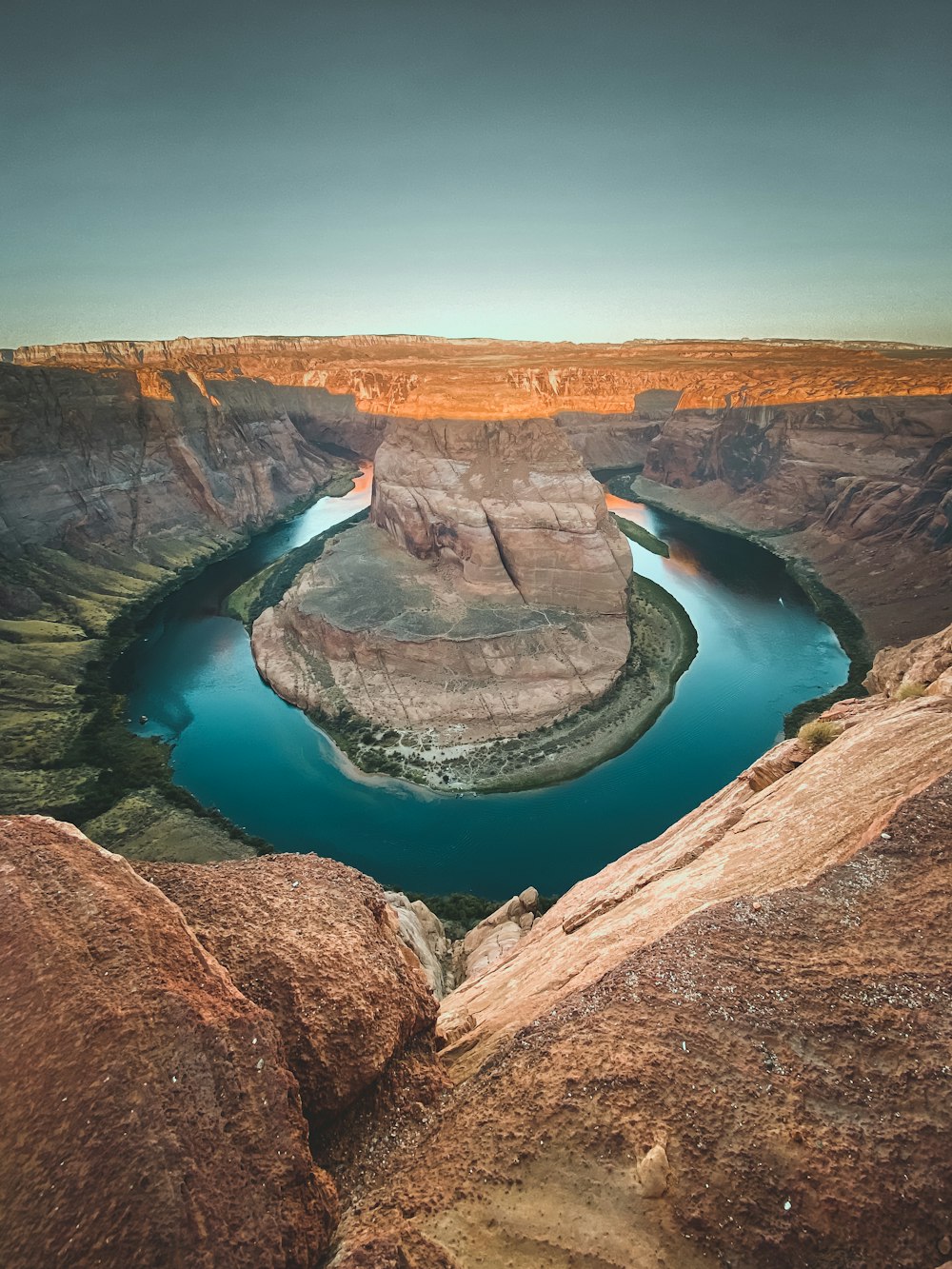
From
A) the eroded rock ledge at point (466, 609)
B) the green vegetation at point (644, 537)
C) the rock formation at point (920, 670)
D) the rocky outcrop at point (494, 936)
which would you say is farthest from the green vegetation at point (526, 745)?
the green vegetation at point (644, 537)

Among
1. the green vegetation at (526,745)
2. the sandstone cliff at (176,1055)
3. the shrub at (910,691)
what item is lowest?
the green vegetation at (526,745)

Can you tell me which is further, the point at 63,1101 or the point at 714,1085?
the point at 714,1085

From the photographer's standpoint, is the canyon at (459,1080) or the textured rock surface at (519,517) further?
the textured rock surface at (519,517)

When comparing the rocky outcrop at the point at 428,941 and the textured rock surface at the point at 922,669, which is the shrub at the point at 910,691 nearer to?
the textured rock surface at the point at 922,669

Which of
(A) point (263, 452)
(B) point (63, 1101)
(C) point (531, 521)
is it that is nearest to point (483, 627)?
(C) point (531, 521)

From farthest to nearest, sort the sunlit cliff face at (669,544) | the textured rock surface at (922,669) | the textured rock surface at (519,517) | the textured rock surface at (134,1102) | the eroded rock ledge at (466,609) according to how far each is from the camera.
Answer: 1. the sunlit cliff face at (669,544)
2. the textured rock surface at (519,517)
3. the eroded rock ledge at (466,609)
4. the textured rock surface at (922,669)
5. the textured rock surface at (134,1102)

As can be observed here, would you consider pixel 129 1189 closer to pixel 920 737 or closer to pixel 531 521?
pixel 920 737

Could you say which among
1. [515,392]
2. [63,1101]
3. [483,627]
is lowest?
[483,627]

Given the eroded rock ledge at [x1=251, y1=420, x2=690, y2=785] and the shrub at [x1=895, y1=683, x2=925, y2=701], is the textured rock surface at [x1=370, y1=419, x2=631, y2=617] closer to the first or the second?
the eroded rock ledge at [x1=251, y1=420, x2=690, y2=785]
